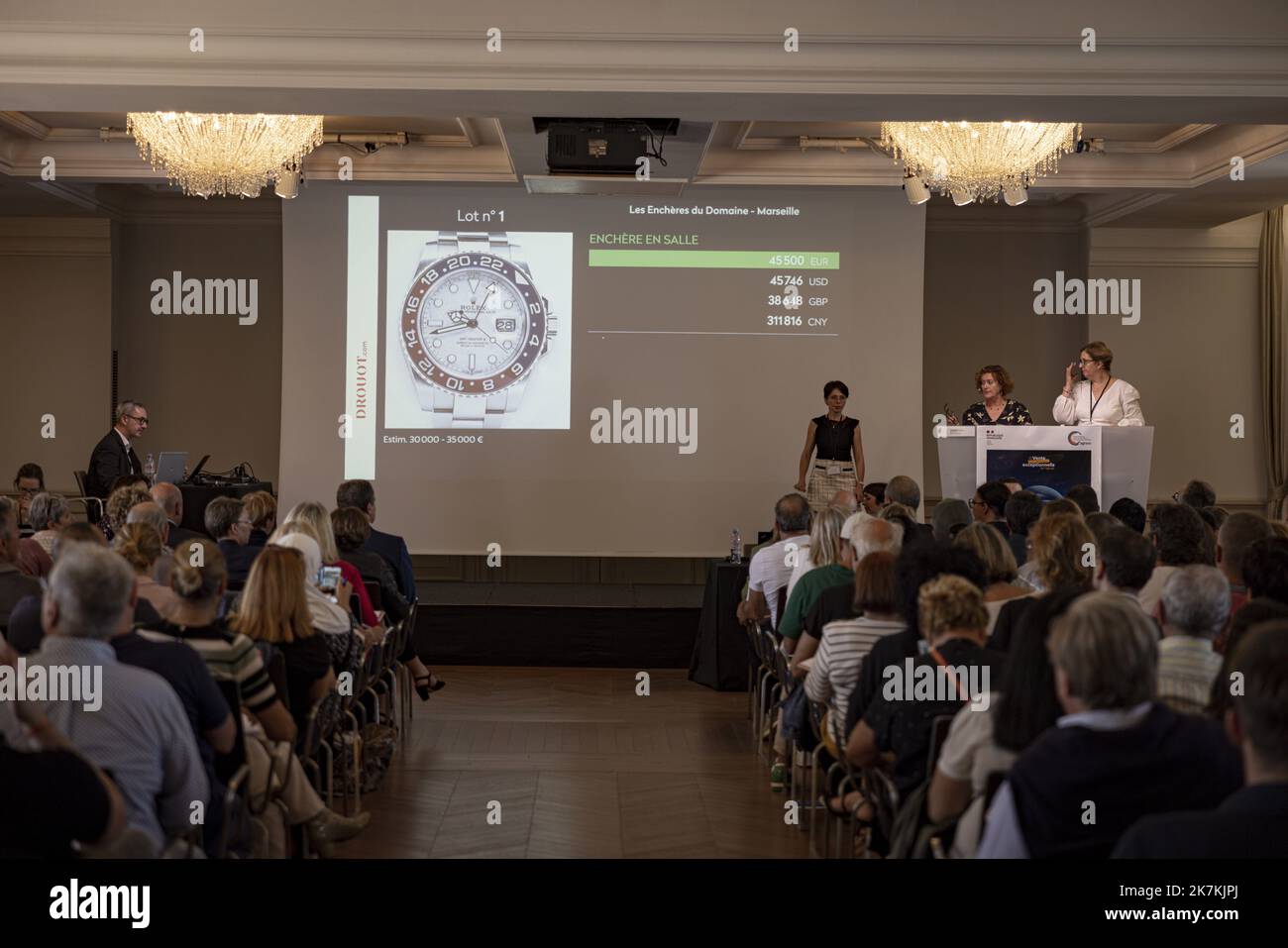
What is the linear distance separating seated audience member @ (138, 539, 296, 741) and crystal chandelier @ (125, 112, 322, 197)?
4244 millimetres

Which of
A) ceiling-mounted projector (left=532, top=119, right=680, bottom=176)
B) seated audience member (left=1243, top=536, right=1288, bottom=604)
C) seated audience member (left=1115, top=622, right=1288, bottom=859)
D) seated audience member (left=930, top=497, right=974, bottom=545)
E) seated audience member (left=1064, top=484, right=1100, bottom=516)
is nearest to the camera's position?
seated audience member (left=1115, top=622, right=1288, bottom=859)

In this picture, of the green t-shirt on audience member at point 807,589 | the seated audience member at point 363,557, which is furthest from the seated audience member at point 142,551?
the green t-shirt on audience member at point 807,589

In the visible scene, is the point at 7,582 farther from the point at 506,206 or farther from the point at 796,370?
the point at 796,370

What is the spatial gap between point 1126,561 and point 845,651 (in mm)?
848

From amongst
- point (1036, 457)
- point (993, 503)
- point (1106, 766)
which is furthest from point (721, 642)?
point (1106, 766)

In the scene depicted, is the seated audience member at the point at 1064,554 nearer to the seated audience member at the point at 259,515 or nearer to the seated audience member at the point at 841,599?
the seated audience member at the point at 841,599

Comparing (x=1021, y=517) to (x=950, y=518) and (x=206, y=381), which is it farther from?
(x=206, y=381)

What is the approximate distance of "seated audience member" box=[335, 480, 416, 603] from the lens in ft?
19.2

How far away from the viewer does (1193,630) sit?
2.89m

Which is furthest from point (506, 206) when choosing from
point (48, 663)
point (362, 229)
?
point (48, 663)

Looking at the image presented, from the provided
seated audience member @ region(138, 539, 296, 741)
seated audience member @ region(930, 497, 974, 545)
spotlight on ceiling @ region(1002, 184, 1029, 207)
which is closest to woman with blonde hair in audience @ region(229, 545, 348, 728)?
seated audience member @ region(138, 539, 296, 741)

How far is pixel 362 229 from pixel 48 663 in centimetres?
716

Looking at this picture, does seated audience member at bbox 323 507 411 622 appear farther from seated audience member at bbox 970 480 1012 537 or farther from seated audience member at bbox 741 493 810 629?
seated audience member at bbox 970 480 1012 537

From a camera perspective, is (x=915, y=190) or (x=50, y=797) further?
(x=915, y=190)
